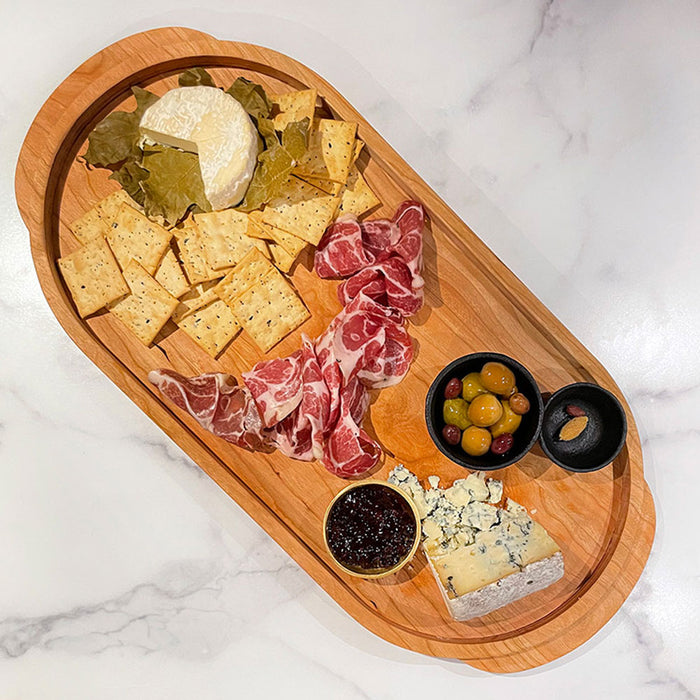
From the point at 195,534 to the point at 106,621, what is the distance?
435mm

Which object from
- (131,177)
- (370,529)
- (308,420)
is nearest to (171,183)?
(131,177)

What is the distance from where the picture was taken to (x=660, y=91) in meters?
2.28

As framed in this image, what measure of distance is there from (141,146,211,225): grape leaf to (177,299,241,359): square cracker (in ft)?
0.99

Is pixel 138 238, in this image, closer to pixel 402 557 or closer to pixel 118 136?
pixel 118 136

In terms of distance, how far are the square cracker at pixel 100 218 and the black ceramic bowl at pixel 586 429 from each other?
4.62ft

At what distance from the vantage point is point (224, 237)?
2051 millimetres

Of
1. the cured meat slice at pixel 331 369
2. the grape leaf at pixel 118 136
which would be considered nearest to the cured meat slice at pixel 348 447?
the cured meat slice at pixel 331 369

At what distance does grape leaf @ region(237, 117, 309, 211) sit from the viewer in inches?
76.7

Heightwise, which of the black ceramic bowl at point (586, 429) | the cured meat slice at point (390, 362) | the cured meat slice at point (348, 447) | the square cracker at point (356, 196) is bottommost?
the black ceramic bowl at point (586, 429)

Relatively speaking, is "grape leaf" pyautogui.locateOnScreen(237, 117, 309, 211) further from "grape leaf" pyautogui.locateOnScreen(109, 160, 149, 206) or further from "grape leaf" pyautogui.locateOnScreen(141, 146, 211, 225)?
"grape leaf" pyautogui.locateOnScreen(109, 160, 149, 206)

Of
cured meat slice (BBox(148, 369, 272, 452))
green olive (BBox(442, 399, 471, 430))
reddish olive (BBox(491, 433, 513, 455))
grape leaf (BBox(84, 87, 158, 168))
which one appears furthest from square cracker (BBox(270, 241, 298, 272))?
reddish olive (BBox(491, 433, 513, 455))

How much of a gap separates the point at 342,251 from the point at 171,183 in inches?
22.0

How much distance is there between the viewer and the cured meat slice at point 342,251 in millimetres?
2012

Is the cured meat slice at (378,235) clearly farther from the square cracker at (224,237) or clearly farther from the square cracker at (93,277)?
the square cracker at (93,277)
